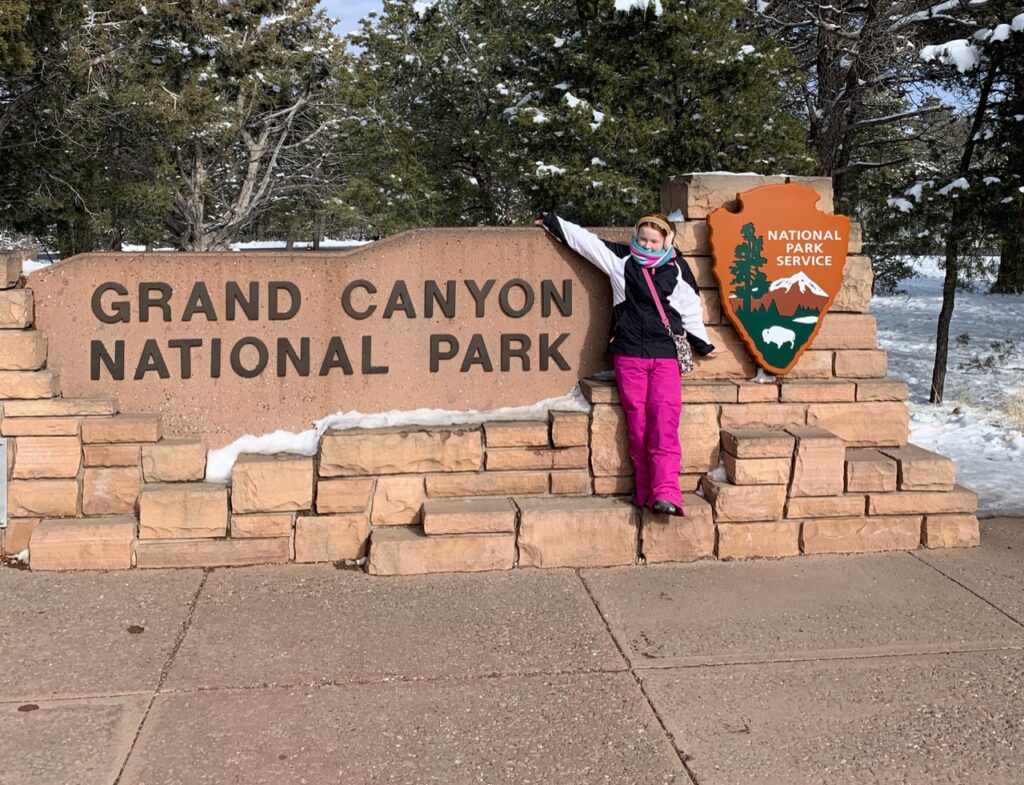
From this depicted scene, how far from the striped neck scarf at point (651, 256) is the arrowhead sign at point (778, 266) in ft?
1.05

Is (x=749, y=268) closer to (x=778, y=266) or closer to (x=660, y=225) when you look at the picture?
(x=778, y=266)

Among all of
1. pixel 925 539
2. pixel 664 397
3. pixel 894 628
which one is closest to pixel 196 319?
pixel 664 397

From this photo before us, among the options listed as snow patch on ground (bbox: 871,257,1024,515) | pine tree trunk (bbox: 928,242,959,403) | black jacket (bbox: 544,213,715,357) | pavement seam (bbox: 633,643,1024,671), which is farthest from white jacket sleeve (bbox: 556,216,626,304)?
pine tree trunk (bbox: 928,242,959,403)

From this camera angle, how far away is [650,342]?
4.59 metres

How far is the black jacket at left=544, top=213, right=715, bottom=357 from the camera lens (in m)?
4.60

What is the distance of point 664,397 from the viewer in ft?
15.0

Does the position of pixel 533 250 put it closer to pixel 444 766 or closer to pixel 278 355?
pixel 278 355

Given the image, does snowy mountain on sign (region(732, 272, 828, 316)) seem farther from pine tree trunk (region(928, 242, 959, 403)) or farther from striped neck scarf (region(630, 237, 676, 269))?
pine tree trunk (region(928, 242, 959, 403))

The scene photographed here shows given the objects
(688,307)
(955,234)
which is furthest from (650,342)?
(955,234)

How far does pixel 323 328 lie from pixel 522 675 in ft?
7.19

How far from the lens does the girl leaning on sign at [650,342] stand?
4.56 metres

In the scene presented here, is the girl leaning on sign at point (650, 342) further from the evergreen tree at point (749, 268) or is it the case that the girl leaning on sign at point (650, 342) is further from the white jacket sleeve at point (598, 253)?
the evergreen tree at point (749, 268)

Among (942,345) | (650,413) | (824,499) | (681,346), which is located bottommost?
(824,499)

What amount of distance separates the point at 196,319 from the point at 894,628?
11.7 feet
